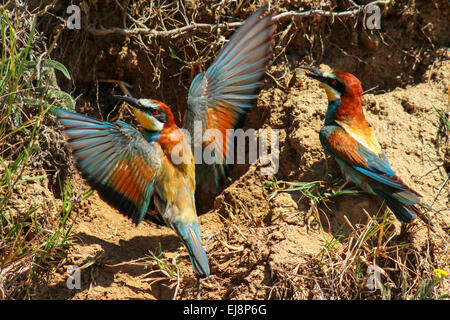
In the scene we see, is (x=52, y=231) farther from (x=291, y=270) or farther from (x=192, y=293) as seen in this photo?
(x=291, y=270)

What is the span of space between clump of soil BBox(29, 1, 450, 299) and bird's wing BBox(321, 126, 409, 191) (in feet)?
0.61

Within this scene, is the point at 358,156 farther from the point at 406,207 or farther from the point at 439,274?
the point at 439,274

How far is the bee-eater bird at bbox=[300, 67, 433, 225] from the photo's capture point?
293 centimetres

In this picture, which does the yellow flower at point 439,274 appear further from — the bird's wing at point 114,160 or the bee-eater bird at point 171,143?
the bird's wing at point 114,160

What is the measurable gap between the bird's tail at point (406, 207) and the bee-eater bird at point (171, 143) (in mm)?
1107

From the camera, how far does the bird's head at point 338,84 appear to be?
3.35 metres

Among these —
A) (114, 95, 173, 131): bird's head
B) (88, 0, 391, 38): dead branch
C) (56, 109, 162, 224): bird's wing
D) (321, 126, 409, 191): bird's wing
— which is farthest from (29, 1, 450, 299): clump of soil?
(114, 95, 173, 131): bird's head

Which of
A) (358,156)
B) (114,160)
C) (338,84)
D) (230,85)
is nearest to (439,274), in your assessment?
(358,156)

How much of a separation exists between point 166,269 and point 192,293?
20 centimetres

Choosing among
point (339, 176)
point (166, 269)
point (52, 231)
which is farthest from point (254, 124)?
point (52, 231)

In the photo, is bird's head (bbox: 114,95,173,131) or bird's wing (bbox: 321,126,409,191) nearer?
bird's wing (bbox: 321,126,409,191)

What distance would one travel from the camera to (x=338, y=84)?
11.1 feet

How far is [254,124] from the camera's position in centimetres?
378

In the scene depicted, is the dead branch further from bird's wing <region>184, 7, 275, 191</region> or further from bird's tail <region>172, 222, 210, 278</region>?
bird's tail <region>172, 222, 210, 278</region>
